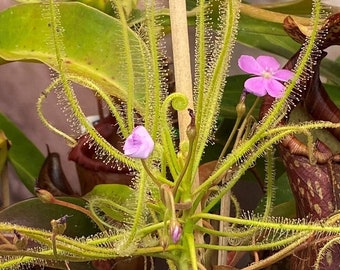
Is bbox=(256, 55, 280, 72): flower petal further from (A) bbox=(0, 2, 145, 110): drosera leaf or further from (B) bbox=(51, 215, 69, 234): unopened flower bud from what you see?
(B) bbox=(51, 215, 69, 234): unopened flower bud

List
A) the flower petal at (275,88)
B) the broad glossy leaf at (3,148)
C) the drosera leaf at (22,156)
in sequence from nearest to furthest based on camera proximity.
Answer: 1. the flower petal at (275,88)
2. the broad glossy leaf at (3,148)
3. the drosera leaf at (22,156)

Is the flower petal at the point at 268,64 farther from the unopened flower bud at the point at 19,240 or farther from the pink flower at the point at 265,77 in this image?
the unopened flower bud at the point at 19,240

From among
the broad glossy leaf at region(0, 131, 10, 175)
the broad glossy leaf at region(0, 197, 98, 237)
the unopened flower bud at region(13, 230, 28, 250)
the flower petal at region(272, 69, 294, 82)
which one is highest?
the flower petal at region(272, 69, 294, 82)

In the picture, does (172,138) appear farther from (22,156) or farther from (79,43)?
(22,156)

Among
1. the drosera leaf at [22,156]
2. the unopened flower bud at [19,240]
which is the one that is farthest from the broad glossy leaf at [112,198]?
the drosera leaf at [22,156]

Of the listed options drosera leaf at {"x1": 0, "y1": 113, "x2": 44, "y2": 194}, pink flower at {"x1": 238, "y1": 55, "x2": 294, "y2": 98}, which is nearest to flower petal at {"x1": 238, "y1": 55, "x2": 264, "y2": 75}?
pink flower at {"x1": 238, "y1": 55, "x2": 294, "y2": 98}

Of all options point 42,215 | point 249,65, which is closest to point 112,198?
point 42,215

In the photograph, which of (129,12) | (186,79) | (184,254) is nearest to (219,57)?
(186,79)
